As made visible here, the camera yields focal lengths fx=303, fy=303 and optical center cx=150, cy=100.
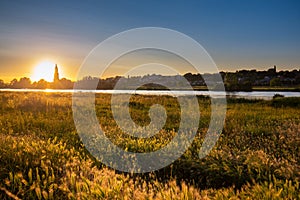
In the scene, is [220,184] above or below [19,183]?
below

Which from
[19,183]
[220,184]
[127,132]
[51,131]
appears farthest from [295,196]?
[51,131]

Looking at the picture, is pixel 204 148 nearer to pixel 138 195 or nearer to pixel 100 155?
pixel 100 155

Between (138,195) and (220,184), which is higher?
(138,195)

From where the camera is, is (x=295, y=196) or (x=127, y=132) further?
(x=127, y=132)

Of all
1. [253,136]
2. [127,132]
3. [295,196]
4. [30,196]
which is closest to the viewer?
[295,196]

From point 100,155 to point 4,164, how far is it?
2.27m

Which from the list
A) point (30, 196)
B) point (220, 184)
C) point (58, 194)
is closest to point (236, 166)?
point (220, 184)

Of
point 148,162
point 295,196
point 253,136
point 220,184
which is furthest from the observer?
point 253,136

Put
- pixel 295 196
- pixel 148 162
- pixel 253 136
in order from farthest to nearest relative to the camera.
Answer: pixel 253 136 < pixel 148 162 < pixel 295 196

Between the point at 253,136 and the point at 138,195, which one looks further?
the point at 253,136

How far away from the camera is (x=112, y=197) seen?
455 cm

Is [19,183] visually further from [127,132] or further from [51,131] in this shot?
[51,131]

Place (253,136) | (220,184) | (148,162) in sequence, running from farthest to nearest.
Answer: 1. (253,136)
2. (148,162)
3. (220,184)

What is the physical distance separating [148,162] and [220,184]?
6.21 feet
